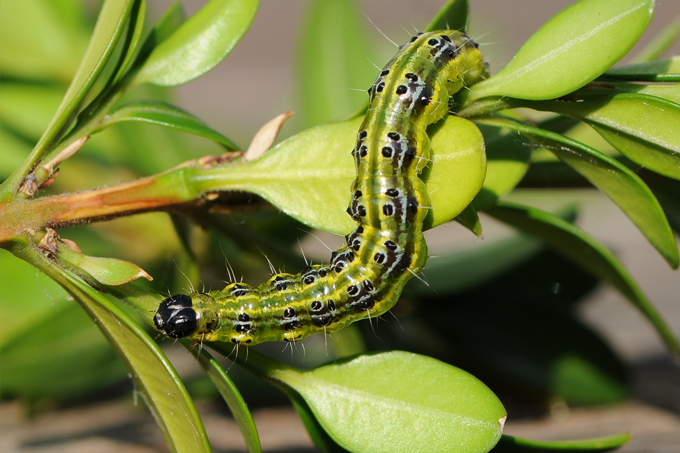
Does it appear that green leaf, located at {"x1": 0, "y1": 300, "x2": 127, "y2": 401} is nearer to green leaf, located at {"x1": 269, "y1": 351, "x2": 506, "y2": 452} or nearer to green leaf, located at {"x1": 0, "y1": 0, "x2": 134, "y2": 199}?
green leaf, located at {"x1": 0, "y1": 0, "x2": 134, "y2": 199}

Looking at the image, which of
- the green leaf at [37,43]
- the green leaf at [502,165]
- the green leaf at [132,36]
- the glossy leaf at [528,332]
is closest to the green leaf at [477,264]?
the glossy leaf at [528,332]

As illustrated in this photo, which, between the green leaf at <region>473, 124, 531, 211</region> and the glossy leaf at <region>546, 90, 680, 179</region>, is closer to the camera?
the glossy leaf at <region>546, 90, 680, 179</region>

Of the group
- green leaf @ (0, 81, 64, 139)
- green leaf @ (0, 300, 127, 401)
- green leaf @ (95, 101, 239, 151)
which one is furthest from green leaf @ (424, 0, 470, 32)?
green leaf @ (0, 81, 64, 139)

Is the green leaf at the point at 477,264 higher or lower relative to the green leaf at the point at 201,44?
lower

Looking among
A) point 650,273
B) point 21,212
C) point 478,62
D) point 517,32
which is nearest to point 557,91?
point 478,62

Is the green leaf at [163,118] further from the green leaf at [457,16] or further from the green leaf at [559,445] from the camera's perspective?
the green leaf at [559,445]

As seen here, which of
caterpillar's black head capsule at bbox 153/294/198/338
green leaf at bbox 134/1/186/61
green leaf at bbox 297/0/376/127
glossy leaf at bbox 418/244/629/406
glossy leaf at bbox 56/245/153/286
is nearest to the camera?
glossy leaf at bbox 56/245/153/286

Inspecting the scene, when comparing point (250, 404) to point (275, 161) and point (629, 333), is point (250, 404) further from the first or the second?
point (629, 333)
